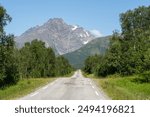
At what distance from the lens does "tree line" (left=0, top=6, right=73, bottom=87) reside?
50750mm

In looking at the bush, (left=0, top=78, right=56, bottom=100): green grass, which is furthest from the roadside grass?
(left=0, top=78, right=56, bottom=100): green grass

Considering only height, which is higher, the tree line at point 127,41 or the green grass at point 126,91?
the tree line at point 127,41

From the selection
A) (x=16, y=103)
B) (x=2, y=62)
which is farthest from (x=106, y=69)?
(x=16, y=103)

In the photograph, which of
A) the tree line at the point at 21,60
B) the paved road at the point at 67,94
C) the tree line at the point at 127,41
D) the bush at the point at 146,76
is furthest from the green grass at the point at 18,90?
the tree line at the point at 127,41

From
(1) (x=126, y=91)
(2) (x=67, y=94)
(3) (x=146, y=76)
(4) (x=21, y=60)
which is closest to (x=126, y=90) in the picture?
(1) (x=126, y=91)

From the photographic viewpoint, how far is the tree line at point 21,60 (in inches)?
1998

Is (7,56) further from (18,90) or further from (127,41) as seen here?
(127,41)

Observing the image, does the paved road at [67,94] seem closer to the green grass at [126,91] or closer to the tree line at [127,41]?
the green grass at [126,91]

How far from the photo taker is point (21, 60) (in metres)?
79.4

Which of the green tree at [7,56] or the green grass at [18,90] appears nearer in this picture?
the green grass at [18,90]

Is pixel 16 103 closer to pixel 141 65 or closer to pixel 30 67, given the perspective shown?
pixel 141 65

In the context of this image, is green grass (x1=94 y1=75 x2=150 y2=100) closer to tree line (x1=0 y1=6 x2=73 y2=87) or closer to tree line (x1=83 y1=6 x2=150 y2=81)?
tree line (x1=0 y1=6 x2=73 y2=87)

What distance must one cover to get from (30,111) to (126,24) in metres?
75.6

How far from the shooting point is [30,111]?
10.4 m
